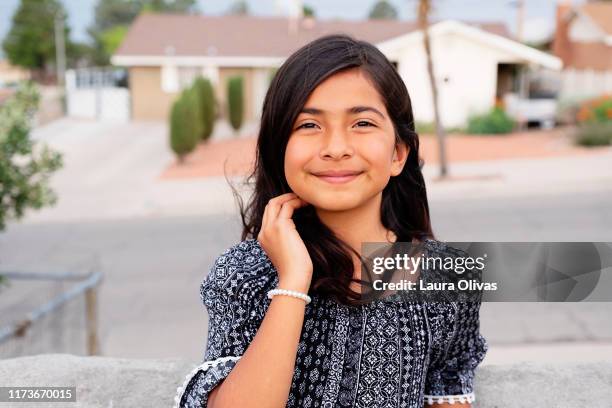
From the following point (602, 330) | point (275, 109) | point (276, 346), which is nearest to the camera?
point (276, 346)

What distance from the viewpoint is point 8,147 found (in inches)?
176

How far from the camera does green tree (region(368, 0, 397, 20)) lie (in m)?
93.4

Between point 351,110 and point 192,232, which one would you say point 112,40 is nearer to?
point 192,232

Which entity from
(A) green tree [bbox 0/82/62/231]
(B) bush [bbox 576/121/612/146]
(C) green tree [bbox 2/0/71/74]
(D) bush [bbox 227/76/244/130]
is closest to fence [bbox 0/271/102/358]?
(A) green tree [bbox 0/82/62/231]

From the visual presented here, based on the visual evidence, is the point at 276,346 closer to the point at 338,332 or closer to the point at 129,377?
the point at 338,332

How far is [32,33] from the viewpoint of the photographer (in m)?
53.0

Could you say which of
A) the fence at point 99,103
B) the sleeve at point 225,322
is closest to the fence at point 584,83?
the fence at point 99,103

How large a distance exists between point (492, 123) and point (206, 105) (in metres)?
8.54

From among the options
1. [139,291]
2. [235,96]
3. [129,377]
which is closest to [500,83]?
[235,96]

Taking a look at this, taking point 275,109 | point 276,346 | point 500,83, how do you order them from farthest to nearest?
point 500,83
point 275,109
point 276,346

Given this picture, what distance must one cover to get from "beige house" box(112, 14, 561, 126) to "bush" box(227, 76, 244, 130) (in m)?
2.31

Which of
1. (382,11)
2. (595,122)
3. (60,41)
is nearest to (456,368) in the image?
(595,122)

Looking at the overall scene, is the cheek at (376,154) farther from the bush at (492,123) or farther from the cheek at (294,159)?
the bush at (492,123)

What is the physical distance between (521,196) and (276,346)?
38.7ft
